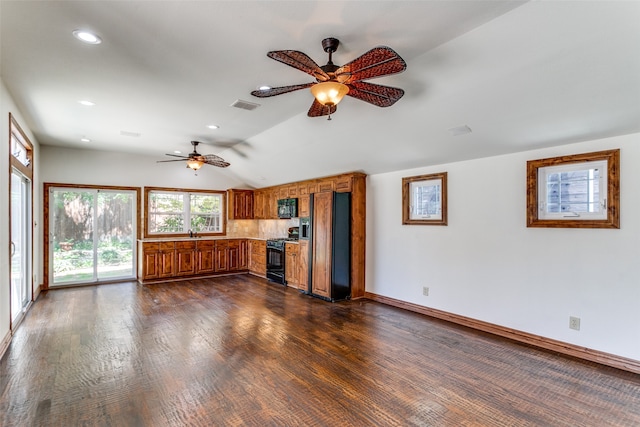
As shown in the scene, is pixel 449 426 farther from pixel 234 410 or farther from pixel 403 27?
pixel 403 27

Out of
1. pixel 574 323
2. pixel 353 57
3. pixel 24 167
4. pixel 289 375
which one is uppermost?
pixel 353 57

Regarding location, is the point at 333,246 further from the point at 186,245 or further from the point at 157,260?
the point at 157,260

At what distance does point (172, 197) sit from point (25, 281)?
11.0 feet

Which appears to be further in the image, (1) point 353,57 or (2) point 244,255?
(2) point 244,255

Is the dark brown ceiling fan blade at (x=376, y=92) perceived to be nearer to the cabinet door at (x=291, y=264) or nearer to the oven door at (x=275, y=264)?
the cabinet door at (x=291, y=264)

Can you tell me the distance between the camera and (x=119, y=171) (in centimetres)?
716

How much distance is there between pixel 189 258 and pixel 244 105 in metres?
4.76

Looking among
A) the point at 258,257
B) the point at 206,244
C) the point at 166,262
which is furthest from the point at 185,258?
the point at 258,257

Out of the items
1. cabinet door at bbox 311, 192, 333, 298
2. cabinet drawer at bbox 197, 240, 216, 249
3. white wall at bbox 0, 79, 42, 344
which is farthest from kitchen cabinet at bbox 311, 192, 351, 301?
white wall at bbox 0, 79, 42, 344

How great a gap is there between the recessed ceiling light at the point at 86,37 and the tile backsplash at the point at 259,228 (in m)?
5.61

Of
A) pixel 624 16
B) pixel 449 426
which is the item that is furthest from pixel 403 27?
pixel 449 426

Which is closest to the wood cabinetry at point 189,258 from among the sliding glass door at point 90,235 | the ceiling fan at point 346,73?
the sliding glass door at point 90,235

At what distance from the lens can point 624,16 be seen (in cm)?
209

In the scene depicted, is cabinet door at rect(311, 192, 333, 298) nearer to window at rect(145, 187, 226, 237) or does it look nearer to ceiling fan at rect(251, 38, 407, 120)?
ceiling fan at rect(251, 38, 407, 120)
